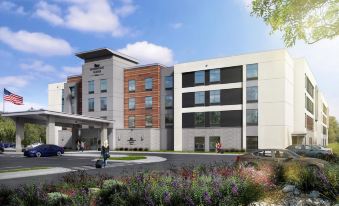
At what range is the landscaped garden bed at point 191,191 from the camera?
769 cm

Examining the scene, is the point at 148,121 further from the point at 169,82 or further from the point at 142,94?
the point at 169,82

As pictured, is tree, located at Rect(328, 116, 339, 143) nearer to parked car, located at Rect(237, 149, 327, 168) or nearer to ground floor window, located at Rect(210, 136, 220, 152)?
ground floor window, located at Rect(210, 136, 220, 152)

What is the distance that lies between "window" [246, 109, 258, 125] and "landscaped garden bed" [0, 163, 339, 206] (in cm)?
3879

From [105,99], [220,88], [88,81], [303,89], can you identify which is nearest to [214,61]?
[220,88]

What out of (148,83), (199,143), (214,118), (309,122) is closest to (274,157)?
(214,118)

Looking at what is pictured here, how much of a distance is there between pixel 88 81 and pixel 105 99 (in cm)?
579

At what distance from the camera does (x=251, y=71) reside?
163ft

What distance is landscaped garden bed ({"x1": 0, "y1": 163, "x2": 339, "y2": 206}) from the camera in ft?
25.2

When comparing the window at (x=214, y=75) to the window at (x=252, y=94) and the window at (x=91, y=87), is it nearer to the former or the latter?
the window at (x=252, y=94)

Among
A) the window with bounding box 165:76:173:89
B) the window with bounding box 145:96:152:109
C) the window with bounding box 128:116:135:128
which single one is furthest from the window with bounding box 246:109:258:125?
the window with bounding box 128:116:135:128

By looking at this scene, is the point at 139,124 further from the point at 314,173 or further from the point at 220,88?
the point at 314,173

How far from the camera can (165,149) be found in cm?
5816

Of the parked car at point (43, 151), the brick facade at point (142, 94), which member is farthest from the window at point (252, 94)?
the parked car at point (43, 151)

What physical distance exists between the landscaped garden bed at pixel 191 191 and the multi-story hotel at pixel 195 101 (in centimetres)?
3840
